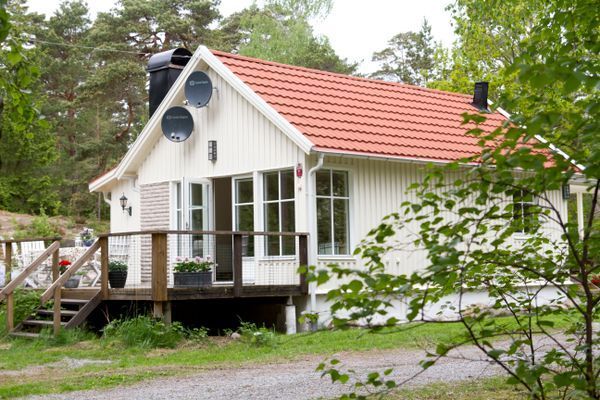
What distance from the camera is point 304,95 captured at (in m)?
17.1

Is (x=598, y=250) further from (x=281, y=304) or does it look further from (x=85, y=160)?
(x=85, y=160)

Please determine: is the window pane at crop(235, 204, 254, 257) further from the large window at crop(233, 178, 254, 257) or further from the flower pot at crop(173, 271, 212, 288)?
the flower pot at crop(173, 271, 212, 288)

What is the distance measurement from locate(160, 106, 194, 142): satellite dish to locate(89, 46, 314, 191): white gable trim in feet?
1.27

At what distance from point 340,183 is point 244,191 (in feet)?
6.37

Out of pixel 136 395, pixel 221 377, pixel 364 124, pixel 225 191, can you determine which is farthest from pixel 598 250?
pixel 225 191

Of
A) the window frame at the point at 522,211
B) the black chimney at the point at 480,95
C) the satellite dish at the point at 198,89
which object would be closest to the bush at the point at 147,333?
the satellite dish at the point at 198,89

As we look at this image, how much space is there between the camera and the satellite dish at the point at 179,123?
17.6m

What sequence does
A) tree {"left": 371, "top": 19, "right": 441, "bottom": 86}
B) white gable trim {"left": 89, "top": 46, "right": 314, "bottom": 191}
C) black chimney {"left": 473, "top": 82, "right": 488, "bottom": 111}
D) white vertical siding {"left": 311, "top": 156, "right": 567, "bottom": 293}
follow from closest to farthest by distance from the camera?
white gable trim {"left": 89, "top": 46, "right": 314, "bottom": 191} → white vertical siding {"left": 311, "top": 156, "right": 567, "bottom": 293} → black chimney {"left": 473, "top": 82, "right": 488, "bottom": 111} → tree {"left": 371, "top": 19, "right": 441, "bottom": 86}

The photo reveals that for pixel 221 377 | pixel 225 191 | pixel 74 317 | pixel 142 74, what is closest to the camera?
pixel 221 377

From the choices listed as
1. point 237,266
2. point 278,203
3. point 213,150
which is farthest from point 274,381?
point 213,150

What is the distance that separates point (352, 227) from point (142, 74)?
26786mm

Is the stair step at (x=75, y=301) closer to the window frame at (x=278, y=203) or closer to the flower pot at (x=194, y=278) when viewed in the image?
the flower pot at (x=194, y=278)

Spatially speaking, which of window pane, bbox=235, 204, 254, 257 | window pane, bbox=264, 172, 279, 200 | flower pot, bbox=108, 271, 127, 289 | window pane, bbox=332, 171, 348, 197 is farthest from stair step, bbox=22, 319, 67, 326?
window pane, bbox=332, 171, 348, 197

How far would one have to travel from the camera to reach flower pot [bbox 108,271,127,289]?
15.2 metres
